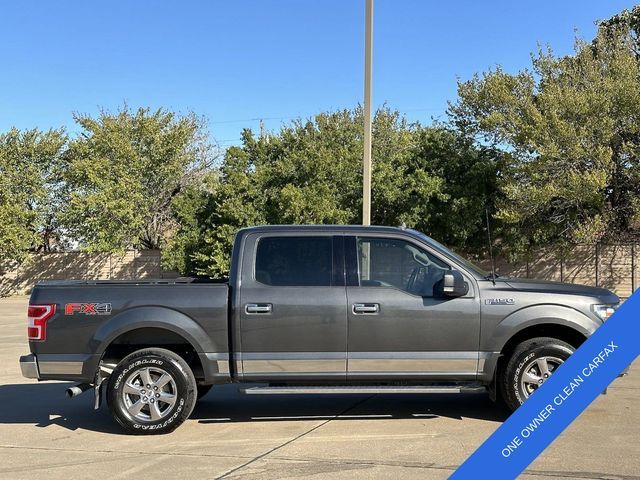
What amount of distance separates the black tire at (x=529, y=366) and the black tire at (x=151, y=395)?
127 inches

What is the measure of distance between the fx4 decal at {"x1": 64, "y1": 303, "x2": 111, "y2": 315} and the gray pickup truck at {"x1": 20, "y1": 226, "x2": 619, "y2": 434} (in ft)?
0.03

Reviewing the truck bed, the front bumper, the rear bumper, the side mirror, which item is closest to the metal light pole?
the side mirror

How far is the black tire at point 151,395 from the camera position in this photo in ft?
21.3

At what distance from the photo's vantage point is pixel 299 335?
6.51 metres

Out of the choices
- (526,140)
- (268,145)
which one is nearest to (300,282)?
(526,140)

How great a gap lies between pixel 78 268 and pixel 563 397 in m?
31.6

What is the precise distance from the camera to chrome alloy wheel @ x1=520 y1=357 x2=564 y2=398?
656 cm

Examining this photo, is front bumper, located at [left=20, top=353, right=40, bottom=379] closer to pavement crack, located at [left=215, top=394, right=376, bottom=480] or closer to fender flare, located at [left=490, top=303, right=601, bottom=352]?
pavement crack, located at [left=215, top=394, right=376, bottom=480]

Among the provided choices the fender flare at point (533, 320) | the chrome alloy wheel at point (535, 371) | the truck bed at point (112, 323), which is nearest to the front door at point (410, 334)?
the fender flare at point (533, 320)

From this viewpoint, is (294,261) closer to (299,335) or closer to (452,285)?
(299,335)

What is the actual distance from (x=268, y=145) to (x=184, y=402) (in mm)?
22300

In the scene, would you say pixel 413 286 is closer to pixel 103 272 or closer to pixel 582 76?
pixel 582 76

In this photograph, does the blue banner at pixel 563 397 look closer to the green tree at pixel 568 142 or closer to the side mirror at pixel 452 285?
the side mirror at pixel 452 285

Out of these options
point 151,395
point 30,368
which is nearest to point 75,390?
point 30,368
